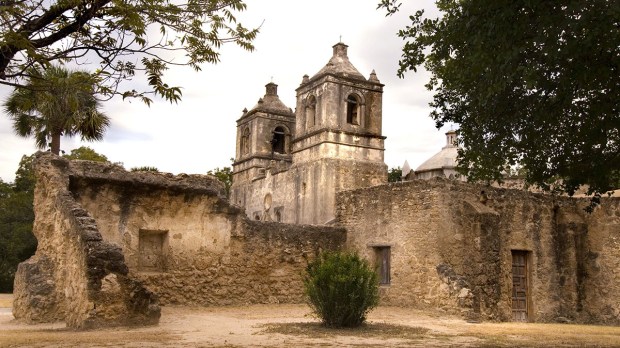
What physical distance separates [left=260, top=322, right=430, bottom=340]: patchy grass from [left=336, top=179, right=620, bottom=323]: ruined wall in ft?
11.2

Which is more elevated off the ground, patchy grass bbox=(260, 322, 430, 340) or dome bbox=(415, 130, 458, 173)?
dome bbox=(415, 130, 458, 173)

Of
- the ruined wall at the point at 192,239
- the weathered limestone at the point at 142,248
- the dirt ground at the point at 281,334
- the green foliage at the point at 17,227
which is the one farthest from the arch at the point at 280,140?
the dirt ground at the point at 281,334

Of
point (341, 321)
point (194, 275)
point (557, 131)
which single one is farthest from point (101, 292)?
point (557, 131)

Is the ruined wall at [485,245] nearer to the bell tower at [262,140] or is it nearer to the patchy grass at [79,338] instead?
the patchy grass at [79,338]

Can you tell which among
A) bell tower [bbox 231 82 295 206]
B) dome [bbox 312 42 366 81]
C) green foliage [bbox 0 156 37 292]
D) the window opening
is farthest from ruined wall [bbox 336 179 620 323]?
the window opening

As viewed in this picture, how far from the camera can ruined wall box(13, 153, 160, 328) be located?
9055 millimetres

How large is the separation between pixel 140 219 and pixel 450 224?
6.42 metres

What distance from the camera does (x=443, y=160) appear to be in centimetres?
4666

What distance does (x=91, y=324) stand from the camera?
Result: 8914 mm

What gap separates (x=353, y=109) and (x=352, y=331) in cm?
2380

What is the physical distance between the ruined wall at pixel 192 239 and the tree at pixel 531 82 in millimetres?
6096

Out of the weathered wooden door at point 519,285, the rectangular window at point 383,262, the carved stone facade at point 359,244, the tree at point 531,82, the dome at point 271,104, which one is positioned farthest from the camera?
the dome at point 271,104

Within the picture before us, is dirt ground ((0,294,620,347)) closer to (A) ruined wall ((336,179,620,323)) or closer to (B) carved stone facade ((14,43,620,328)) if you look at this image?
(B) carved stone facade ((14,43,620,328))

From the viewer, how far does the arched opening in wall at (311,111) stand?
32875 millimetres
